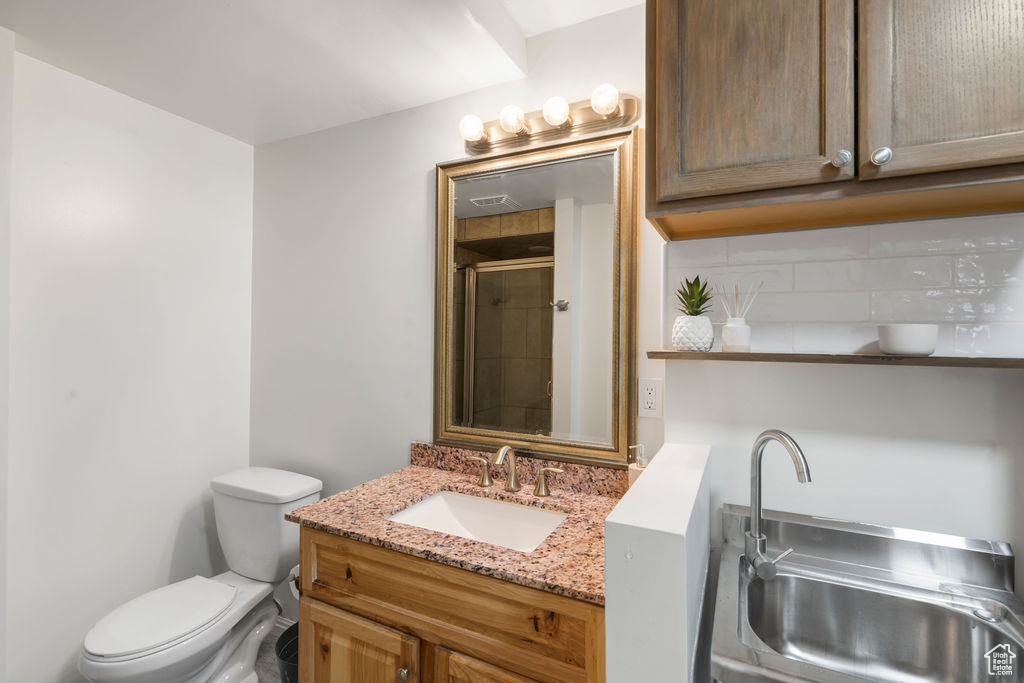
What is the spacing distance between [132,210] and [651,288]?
2.03m

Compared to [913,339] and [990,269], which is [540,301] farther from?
[990,269]

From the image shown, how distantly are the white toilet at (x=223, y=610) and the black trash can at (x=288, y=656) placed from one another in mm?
140

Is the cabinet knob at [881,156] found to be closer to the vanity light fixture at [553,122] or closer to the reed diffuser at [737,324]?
the reed diffuser at [737,324]

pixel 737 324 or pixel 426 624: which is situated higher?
pixel 737 324

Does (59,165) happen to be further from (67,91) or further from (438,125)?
(438,125)

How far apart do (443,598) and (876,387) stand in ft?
3.85

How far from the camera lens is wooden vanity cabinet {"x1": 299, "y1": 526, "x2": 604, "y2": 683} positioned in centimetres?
102

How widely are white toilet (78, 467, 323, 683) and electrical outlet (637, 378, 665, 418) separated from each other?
1371 mm

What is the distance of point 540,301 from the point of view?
1.65m

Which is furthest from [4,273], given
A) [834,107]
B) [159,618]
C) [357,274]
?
[834,107]

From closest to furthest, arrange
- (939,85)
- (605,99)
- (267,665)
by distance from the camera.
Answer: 1. (939,85)
2. (605,99)
3. (267,665)

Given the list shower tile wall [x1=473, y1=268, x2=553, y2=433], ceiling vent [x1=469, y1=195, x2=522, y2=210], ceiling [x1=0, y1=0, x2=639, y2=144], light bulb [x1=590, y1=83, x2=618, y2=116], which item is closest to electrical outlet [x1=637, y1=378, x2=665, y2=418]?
shower tile wall [x1=473, y1=268, x2=553, y2=433]

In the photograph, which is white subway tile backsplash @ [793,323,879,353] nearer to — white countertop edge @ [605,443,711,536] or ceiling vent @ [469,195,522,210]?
white countertop edge @ [605,443,711,536]

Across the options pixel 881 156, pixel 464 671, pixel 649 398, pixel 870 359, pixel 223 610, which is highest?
pixel 881 156
